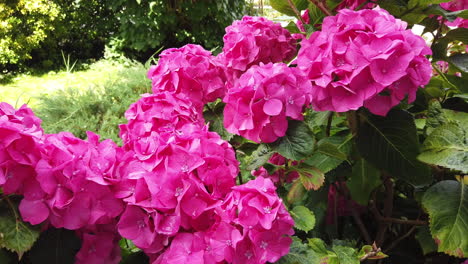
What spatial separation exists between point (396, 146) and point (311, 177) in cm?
21

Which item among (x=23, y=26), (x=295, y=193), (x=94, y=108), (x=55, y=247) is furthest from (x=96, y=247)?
(x=23, y=26)

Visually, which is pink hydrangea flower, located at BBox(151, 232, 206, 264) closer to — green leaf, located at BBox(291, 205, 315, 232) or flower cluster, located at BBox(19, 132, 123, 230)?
flower cluster, located at BBox(19, 132, 123, 230)

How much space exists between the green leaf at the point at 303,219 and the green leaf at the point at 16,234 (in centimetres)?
51

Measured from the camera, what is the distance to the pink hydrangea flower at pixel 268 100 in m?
0.89

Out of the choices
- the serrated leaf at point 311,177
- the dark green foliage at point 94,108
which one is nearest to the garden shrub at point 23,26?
the dark green foliage at point 94,108

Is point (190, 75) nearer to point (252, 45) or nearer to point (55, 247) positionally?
point (252, 45)

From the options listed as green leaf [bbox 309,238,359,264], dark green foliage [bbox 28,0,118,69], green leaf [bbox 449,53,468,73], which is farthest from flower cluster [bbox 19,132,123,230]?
dark green foliage [bbox 28,0,118,69]

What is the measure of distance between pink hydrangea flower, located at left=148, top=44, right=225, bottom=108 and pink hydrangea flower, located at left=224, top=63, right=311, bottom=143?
25 cm

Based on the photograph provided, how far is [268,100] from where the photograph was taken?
0.89m

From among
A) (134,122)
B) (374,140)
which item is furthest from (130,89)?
(374,140)

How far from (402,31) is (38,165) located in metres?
0.73

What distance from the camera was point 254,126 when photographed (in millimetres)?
911

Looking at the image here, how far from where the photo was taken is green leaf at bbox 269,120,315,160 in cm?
88

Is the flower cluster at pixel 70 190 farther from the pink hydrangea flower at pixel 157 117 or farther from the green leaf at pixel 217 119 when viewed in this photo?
the green leaf at pixel 217 119
